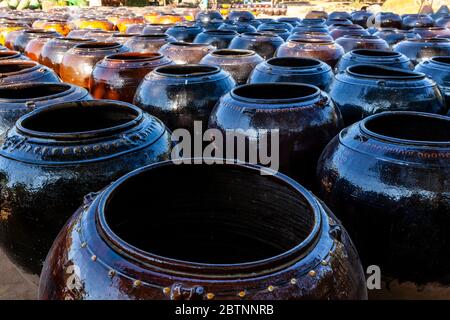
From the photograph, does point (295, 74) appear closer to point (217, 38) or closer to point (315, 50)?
point (315, 50)

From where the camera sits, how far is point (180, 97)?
4.98 meters

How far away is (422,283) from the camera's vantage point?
10.4ft

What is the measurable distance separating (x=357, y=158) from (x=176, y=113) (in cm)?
240

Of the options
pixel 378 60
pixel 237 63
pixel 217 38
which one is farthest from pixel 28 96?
pixel 217 38

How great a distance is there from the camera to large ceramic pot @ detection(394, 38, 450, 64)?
23.6ft

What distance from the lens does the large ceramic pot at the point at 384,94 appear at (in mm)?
4414

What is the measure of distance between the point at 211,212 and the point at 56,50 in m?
6.30

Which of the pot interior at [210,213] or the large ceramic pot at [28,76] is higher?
the large ceramic pot at [28,76]

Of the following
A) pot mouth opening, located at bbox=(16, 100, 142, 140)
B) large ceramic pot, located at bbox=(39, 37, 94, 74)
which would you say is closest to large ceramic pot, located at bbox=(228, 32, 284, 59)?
large ceramic pot, located at bbox=(39, 37, 94, 74)

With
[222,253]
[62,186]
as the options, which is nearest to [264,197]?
[222,253]

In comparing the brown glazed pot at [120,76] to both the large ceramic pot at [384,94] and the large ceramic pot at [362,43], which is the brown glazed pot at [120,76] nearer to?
the large ceramic pot at [384,94]

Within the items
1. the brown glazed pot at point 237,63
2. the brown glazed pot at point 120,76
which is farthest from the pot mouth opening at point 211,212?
the brown glazed pot at point 237,63

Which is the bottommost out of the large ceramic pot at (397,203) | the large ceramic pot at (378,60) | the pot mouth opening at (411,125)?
the large ceramic pot at (397,203)

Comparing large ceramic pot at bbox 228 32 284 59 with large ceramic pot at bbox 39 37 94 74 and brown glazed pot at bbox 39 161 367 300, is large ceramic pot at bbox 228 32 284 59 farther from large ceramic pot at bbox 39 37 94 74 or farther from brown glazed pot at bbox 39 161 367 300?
brown glazed pot at bbox 39 161 367 300
